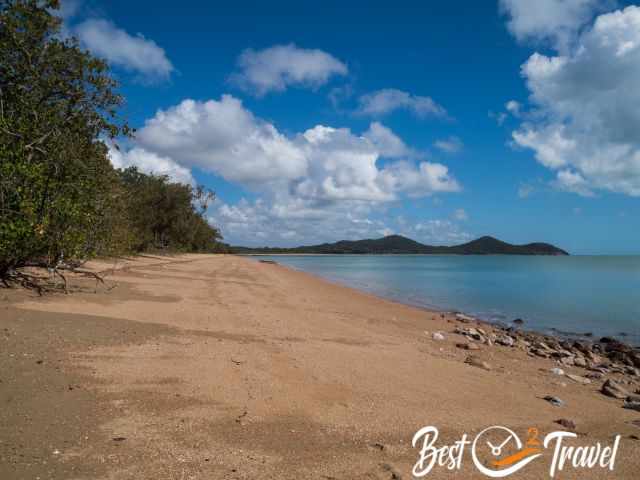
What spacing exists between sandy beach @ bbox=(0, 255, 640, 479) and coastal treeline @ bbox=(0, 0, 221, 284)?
158cm

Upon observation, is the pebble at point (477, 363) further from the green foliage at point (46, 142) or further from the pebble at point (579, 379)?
the green foliage at point (46, 142)

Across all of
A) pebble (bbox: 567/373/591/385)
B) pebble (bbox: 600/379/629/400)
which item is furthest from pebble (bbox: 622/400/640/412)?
pebble (bbox: 567/373/591/385)

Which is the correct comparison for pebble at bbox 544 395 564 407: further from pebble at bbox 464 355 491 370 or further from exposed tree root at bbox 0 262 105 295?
exposed tree root at bbox 0 262 105 295

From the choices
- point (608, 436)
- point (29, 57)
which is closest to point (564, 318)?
point (608, 436)

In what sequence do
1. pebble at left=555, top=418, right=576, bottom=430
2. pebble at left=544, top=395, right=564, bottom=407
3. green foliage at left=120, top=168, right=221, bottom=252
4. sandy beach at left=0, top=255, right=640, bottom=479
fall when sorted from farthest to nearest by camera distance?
1. green foliage at left=120, top=168, right=221, bottom=252
2. pebble at left=544, top=395, right=564, bottom=407
3. pebble at left=555, top=418, right=576, bottom=430
4. sandy beach at left=0, top=255, right=640, bottom=479

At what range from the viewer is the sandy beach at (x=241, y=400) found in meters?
4.01

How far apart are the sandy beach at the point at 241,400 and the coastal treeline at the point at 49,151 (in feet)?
5.18

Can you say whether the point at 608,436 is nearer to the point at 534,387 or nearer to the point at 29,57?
the point at 534,387

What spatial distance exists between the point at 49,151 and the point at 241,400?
9961 millimetres

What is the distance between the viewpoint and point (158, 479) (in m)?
3.59

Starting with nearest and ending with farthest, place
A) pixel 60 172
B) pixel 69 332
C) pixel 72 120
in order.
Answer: pixel 69 332, pixel 60 172, pixel 72 120

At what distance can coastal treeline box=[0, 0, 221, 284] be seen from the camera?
10469mm

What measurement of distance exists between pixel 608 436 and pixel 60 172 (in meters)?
13.2

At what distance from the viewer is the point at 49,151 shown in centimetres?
1165
